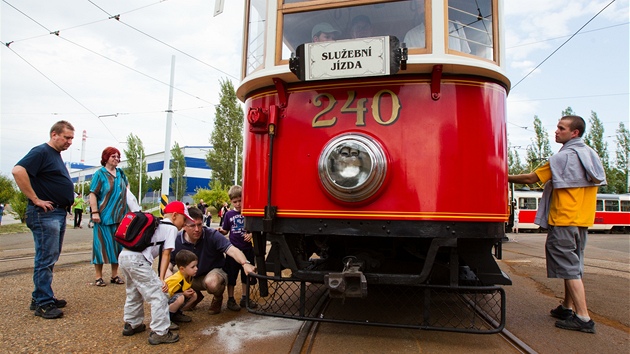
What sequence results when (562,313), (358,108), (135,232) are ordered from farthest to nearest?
(562,313) → (135,232) → (358,108)

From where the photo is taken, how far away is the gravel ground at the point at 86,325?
3.08m

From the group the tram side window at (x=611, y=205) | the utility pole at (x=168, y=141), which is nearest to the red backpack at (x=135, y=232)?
the utility pole at (x=168, y=141)

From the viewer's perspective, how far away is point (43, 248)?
3.80m

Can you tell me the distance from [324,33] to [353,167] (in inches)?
45.0

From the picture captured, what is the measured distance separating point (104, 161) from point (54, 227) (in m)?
1.17

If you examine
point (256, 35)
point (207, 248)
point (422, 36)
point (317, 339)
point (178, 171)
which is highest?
point (178, 171)

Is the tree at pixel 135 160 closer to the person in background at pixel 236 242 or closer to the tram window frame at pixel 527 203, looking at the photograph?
the tram window frame at pixel 527 203

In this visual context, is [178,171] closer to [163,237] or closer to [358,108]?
[163,237]

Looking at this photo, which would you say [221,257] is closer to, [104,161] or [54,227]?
[54,227]

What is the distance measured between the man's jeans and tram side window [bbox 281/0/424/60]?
98.8 inches

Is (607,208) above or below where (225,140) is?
below

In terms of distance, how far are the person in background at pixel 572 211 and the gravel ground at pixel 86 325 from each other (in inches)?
109

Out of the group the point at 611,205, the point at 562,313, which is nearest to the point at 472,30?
the point at 562,313

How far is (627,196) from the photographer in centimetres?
2702
